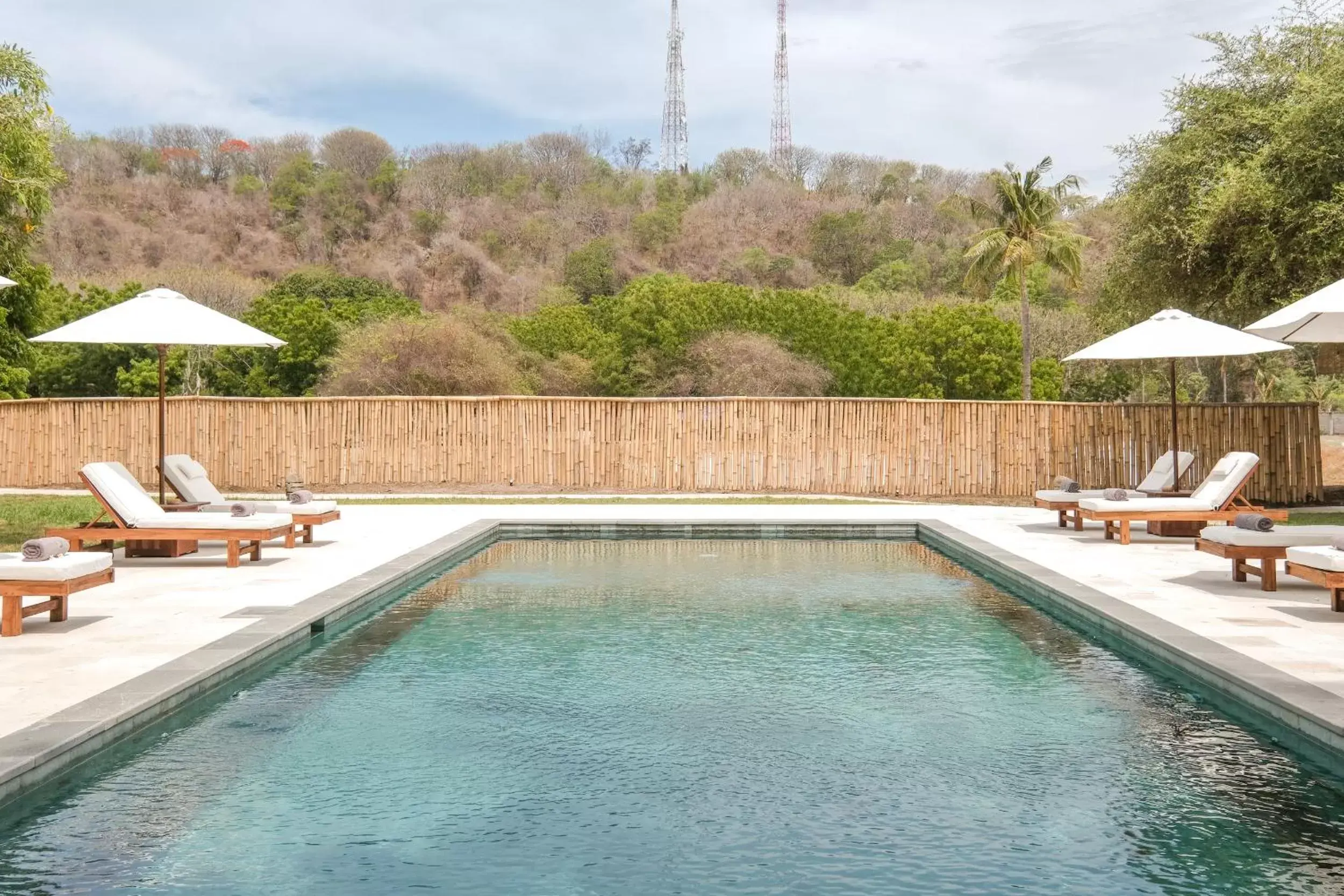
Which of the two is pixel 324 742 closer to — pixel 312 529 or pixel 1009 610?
pixel 1009 610

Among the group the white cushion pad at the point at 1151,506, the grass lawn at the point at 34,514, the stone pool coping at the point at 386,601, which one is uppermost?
the white cushion pad at the point at 1151,506

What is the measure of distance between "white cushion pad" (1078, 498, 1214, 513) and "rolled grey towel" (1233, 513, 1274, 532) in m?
2.57

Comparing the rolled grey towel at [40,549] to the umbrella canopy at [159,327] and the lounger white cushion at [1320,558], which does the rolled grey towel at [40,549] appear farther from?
the lounger white cushion at [1320,558]

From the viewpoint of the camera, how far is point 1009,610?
7871mm

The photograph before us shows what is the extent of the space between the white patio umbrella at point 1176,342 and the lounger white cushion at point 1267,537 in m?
3.04

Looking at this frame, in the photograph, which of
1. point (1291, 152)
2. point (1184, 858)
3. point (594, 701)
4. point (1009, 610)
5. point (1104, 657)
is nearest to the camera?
point (1184, 858)

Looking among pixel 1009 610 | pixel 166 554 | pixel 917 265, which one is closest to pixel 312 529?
pixel 166 554

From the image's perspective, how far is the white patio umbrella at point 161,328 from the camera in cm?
982

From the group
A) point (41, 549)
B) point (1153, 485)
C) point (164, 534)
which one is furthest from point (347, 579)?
point (1153, 485)

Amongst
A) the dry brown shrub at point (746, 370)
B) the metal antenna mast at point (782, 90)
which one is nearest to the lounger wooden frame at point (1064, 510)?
the dry brown shrub at point (746, 370)

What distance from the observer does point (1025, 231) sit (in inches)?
1382

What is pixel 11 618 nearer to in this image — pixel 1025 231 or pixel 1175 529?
pixel 1175 529

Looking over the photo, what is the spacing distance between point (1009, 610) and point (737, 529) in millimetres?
4979

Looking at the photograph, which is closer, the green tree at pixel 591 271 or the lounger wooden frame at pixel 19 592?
the lounger wooden frame at pixel 19 592
